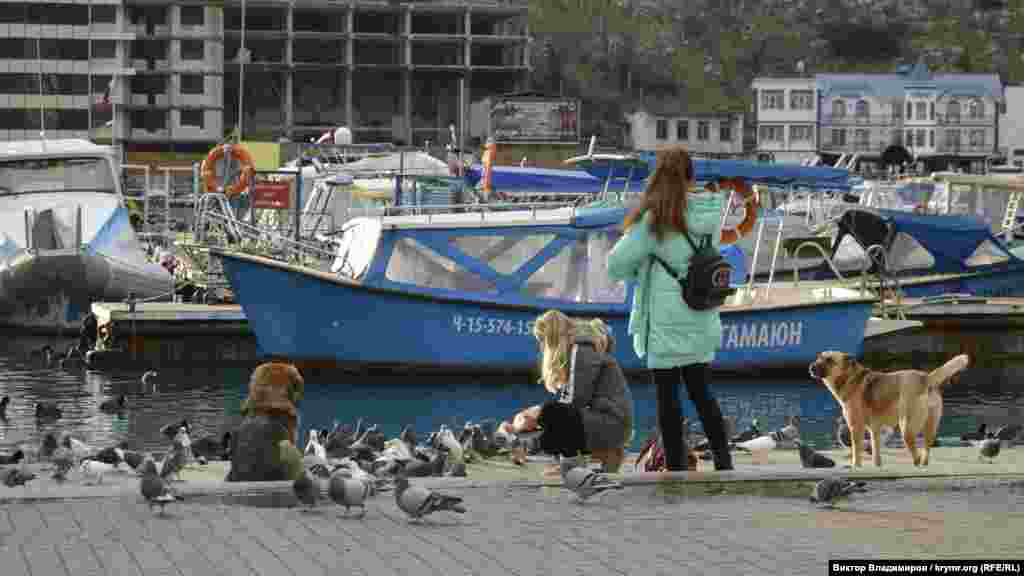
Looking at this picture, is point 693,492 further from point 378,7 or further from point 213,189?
point 378,7

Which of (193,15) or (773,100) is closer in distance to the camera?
(193,15)

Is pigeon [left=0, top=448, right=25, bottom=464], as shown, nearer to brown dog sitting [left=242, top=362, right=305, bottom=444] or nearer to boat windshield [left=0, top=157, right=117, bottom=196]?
brown dog sitting [left=242, top=362, right=305, bottom=444]

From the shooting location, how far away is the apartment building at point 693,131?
415 ft

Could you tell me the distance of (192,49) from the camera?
11500cm

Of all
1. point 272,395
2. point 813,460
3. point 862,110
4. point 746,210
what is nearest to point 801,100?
point 862,110

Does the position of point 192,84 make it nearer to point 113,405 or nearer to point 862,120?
point 862,120

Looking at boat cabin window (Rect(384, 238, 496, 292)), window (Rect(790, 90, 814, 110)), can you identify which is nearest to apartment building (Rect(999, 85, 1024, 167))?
window (Rect(790, 90, 814, 110))

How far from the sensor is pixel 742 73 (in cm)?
16650

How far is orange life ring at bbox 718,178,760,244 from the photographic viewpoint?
30500 millimetres

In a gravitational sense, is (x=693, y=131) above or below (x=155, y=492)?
above

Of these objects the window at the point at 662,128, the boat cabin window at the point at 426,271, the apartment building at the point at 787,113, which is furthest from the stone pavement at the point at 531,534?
the apartment building at the point at 787,113

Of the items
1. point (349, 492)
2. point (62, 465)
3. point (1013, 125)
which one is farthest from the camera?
point (1013, 125)

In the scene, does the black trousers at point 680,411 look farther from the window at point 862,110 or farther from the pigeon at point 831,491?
the window at point 862,110

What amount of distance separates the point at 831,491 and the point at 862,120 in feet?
411
